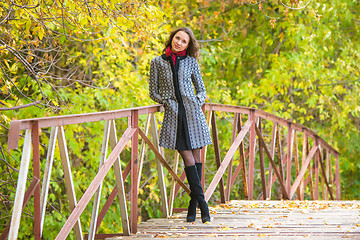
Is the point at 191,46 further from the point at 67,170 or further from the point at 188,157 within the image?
the point at 67,170

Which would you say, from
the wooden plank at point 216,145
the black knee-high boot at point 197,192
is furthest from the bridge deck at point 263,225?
the wooden plank at point 216,145

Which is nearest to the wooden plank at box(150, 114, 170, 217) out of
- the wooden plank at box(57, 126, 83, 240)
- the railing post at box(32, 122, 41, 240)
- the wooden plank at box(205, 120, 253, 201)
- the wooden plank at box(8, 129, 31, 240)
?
the wooden plank at box(205, 120, 253, 201)

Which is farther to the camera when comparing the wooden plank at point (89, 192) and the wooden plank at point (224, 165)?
the wooden plank at point (224, 165)

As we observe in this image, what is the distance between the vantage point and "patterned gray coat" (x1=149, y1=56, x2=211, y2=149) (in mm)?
3928

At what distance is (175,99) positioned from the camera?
395 cm

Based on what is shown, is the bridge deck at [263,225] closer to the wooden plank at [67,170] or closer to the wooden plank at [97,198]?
the wooden plank at [97,198]

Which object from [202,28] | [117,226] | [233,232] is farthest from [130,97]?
[233,232]

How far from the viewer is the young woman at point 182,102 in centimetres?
393

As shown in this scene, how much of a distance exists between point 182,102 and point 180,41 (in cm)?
46

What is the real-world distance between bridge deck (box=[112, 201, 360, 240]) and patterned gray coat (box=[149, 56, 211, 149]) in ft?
2.01

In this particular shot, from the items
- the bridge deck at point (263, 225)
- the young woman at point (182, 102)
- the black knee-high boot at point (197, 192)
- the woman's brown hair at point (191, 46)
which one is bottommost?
the bridge deck at point (263, 225)

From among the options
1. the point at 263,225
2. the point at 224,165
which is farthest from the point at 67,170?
the point at 224,165

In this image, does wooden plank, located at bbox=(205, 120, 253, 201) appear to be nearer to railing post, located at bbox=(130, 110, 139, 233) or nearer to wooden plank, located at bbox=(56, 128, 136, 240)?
railing post, located at bbox=(130, 110, 139, 233)

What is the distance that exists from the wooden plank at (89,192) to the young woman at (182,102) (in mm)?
406
